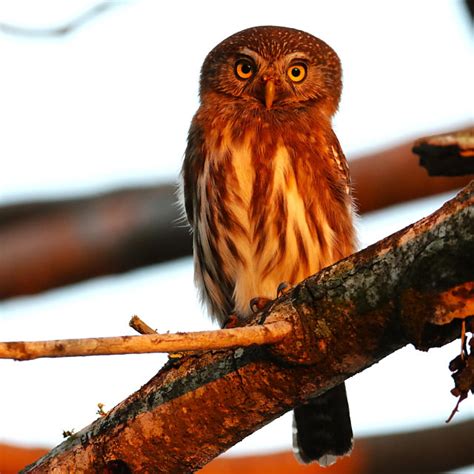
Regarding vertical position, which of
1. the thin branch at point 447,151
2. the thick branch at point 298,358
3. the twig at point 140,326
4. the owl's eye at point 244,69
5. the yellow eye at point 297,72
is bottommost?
the thick branch at point 298,358

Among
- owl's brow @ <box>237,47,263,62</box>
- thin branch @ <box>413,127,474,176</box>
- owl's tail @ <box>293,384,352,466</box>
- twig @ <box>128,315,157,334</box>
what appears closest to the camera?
thin branch @ <box>413,127,474,176</box>

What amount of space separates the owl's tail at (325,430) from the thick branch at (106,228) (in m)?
1.11

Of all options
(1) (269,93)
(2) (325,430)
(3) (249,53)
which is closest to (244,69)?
(3) (249,53)

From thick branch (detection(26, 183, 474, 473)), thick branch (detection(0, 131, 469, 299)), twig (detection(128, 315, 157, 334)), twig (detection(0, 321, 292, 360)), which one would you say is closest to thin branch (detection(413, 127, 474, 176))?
thick branch (detection(26, 183, 474, 473))

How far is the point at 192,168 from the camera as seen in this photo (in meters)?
5.24

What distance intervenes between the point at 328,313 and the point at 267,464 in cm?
216

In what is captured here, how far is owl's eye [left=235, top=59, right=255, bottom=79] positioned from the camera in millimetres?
5938

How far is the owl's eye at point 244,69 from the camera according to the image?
5.94 metres

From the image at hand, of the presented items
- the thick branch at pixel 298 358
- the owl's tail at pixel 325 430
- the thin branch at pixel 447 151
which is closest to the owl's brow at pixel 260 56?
the owl's tail at pixel 325 430

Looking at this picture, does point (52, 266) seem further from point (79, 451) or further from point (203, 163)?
point (79, 451)

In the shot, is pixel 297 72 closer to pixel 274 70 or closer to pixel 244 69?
pixel 274 70

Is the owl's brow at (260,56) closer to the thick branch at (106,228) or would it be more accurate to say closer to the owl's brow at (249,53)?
the owl's brow at (249,53)

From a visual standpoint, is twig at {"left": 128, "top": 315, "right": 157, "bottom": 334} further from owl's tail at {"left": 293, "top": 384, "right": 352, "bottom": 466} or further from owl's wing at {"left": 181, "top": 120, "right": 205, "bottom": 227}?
owl's wing at {"left": 181, "top": 120, "right": 205, "bottom": 227}

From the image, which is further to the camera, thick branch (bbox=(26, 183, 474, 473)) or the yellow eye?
the yellow eye
